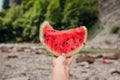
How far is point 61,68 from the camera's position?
4.50m

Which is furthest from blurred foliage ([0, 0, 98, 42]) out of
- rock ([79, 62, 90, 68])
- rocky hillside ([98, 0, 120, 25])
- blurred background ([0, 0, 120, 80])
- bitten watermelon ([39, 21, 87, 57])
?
bitten watermelon ([39, 21, 87, 57])

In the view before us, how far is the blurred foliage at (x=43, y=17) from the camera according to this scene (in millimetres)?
54562

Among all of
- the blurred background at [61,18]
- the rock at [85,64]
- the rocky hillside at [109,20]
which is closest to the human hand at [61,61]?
the rock at [85,64]

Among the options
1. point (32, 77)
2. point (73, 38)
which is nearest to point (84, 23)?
point (32, 77)

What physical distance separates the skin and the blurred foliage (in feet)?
159

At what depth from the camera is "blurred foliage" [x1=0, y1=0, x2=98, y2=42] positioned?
54562mm

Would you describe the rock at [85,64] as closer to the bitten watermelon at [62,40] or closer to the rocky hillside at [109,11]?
the bitten watermelon at [62,40]

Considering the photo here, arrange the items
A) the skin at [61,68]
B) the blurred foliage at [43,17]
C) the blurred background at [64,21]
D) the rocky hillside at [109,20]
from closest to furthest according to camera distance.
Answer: the skin at [61,68]
the blurred background at [64,21]
the rocky hillside at [109,20]
the blurred foliage at [43,17]

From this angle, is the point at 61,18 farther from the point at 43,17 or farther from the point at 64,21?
the point at 43,17

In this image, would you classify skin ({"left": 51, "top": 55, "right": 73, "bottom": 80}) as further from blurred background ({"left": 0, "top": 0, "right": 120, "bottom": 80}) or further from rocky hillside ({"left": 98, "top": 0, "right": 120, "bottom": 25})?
rocky hillside ({"left": 98, "top": 0, "right": 120, "bottom": 25})

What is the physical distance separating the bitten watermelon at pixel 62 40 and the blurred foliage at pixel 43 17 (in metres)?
47.8

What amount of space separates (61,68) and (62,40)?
1.94ft

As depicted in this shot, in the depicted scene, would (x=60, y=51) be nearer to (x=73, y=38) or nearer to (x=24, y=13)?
(x=73, y=38)

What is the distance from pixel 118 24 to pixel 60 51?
1698 inches
